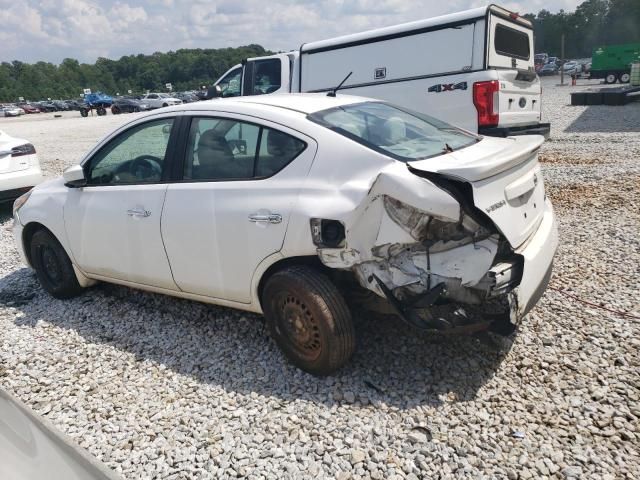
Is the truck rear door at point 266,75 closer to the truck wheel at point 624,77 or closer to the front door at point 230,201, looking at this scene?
the front door at point 230,201

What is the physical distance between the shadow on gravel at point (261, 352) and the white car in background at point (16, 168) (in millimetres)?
3455

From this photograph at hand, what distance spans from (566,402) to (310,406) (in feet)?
4.60

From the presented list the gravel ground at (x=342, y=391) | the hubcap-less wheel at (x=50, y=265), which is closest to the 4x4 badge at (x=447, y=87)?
the gravel ground at (x=342, y=391)

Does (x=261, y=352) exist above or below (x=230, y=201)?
below

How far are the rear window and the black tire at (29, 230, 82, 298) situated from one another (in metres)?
7.28

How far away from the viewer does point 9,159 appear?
24.2 ft

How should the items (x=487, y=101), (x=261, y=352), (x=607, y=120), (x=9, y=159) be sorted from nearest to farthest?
(x=261, y=352) → (x=9, y=159) → (x=487, y=101) → (x=607, y=120)

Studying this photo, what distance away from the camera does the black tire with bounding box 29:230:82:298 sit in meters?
4.57

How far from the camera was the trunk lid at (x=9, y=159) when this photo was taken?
24.0ft

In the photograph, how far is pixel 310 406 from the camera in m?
2.96

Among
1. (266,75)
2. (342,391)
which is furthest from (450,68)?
(342,391)

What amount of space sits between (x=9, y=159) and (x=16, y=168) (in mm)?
148

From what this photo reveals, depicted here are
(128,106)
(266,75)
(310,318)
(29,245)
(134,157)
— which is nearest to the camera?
(310,318)

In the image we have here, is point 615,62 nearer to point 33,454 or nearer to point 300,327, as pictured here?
point 300,327
